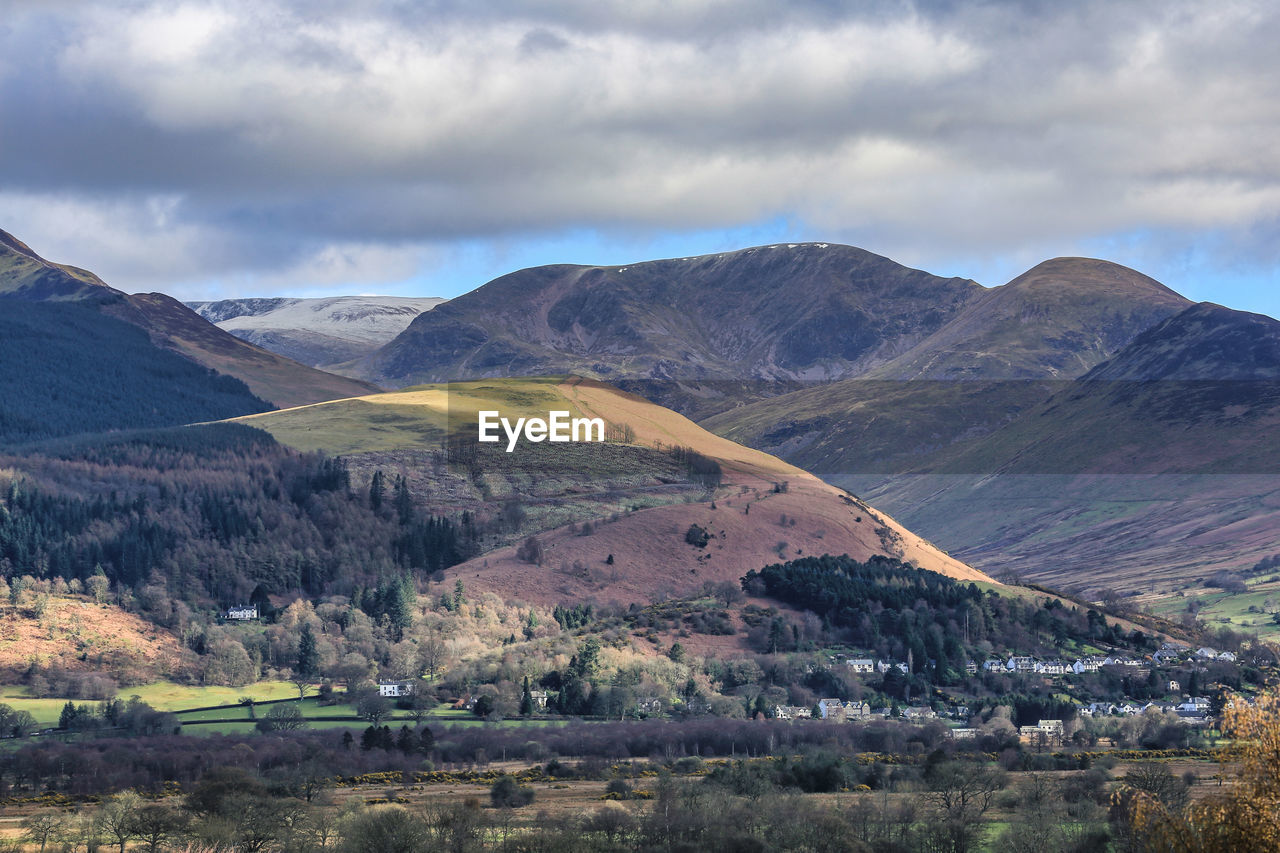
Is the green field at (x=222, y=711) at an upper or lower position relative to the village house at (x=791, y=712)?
lower

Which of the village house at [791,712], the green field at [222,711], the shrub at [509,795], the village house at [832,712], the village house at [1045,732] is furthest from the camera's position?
the village house at [832,712]

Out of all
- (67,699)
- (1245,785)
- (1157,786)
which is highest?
(1245,785)

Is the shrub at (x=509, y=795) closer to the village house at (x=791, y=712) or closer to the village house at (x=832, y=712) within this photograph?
the village house at (x=791, y=712)

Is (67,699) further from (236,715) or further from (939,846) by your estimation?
(939,846)

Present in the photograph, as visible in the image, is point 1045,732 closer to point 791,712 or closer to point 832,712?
point 832,712

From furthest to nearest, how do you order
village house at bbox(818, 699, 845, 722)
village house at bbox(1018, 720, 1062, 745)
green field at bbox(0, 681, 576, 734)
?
village house at bbox(818, 699, 845, 722) < village house at bbox(1018, 720, 1062, 745) < green field at bbox(0, 681, 576, 734)

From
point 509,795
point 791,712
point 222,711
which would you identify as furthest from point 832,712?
point 222,711

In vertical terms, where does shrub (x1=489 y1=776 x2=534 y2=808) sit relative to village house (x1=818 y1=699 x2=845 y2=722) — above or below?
above

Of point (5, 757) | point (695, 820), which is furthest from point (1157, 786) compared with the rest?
point (5, 757)

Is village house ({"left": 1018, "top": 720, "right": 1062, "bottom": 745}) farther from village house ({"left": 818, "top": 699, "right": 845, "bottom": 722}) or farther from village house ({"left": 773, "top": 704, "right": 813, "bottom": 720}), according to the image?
village house ({"left": 773, "top": 704, "right": 813, "bottom": 720})

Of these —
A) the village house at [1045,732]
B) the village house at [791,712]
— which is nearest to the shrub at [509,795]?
the village house at [791,712]

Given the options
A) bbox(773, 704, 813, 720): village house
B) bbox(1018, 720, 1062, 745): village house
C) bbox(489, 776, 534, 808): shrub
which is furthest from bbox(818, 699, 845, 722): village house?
bbox(489, 776, 534, 808): shrub
